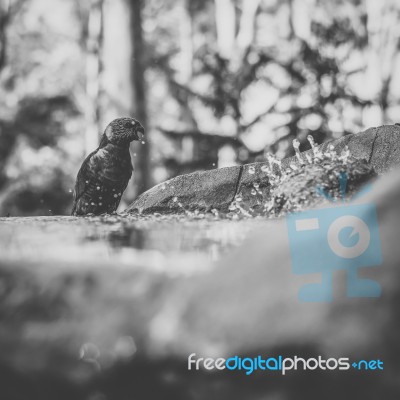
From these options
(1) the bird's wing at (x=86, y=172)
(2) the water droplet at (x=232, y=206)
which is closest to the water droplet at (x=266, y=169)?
(2) the water droplet at (x=232, y=206)

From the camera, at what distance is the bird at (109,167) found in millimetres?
5496

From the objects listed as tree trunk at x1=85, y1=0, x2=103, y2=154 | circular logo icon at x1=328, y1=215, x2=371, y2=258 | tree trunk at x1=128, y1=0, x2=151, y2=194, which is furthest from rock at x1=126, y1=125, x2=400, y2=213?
tree trunk at x1=85, y1=0, x2=103, y2=154

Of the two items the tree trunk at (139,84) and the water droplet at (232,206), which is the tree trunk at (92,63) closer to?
the tree trunk at (139,84)

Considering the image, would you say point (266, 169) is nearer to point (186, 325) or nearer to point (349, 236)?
point (349, 236)

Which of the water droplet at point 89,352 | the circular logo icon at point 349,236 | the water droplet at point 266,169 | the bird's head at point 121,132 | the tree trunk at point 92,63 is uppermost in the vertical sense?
the tree trunk at point 92,63

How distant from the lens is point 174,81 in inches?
497

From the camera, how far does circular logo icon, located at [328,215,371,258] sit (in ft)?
3.85

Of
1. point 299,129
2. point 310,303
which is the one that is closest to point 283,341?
point 310,303

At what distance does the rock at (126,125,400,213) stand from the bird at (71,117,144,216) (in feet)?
1.10

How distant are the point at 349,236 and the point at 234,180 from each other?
3.91 metres

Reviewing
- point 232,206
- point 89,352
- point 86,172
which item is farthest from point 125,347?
point 86,172

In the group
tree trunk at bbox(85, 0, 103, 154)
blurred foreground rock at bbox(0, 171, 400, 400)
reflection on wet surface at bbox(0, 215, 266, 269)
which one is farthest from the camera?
tree trunk at bbox(85, 0, 103, 154)

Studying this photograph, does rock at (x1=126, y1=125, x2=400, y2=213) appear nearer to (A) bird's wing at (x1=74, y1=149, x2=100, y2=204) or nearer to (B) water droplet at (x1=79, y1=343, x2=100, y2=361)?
(A) bird's wing at (x1=74, y1=149, x2=100, y2=204)

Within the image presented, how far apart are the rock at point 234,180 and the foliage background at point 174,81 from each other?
7.31ft
